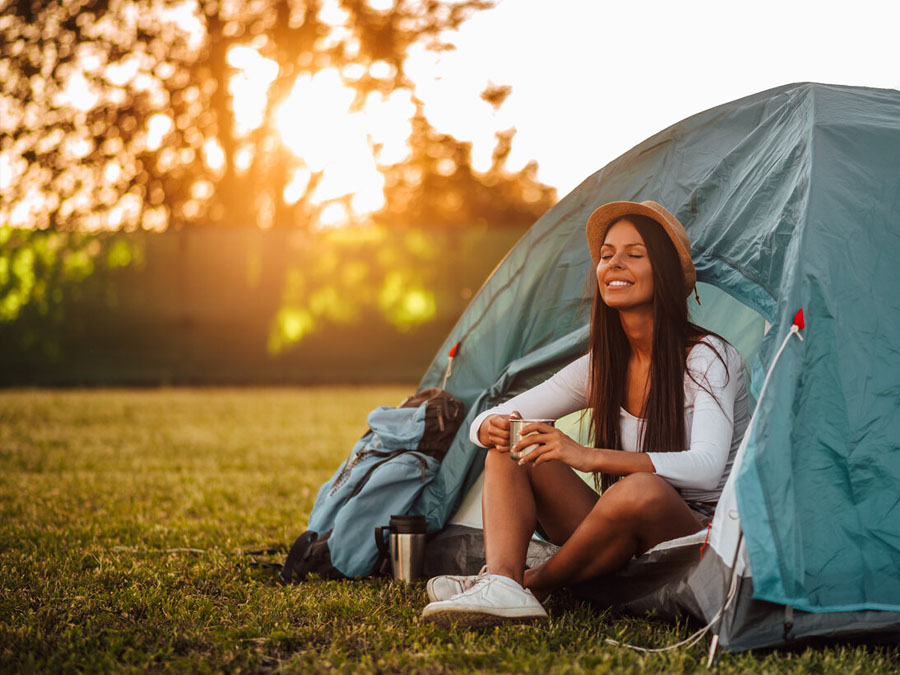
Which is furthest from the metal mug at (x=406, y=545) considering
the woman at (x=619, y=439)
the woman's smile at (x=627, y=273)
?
the woman's smile at (x=627, y=273)

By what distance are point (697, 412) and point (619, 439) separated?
0.33 meters

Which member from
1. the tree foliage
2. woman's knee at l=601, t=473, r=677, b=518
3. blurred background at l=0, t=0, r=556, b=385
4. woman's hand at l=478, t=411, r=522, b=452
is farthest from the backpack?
the tree foliage

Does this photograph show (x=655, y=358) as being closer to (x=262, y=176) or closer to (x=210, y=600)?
(x=210, y=600)

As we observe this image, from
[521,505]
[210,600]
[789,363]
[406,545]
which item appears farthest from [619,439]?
[210,600]

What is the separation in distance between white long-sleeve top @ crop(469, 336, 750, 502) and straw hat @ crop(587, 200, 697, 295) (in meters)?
0.22

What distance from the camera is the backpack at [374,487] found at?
337 cm

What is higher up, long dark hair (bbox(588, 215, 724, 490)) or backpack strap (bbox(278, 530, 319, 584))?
long dark hair (bbox(588, 215, 724, 490))

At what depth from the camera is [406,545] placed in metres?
3.28

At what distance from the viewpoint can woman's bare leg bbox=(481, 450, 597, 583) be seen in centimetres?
271

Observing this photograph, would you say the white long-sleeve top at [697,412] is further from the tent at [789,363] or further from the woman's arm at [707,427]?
the tent at [789,363]

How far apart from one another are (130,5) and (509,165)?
6.09 m

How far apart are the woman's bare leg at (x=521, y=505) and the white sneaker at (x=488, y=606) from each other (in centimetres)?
9

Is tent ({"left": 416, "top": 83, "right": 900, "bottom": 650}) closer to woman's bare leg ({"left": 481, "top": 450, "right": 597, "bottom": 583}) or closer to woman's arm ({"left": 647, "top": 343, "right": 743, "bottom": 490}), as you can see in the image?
woman's arm ({"left": 647, "top": 343, "right": 743, "bottom": 490})

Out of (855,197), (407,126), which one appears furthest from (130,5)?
(855,197)
